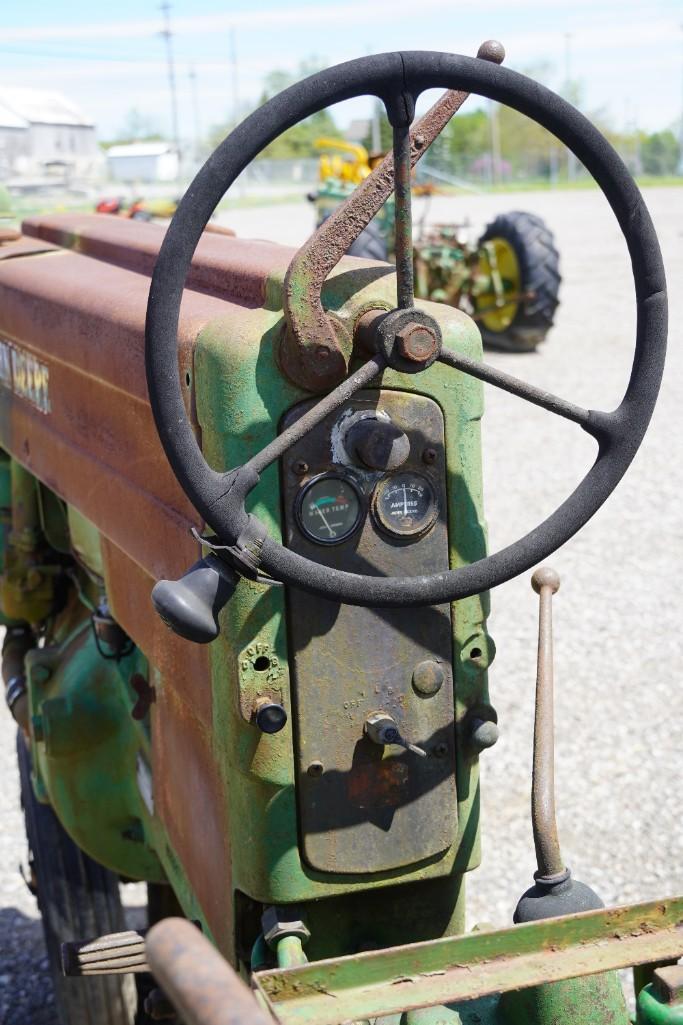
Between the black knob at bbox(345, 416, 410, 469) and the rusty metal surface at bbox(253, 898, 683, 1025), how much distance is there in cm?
54

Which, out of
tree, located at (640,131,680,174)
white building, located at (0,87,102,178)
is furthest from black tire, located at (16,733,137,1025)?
tree, located at (640,131,680,174)

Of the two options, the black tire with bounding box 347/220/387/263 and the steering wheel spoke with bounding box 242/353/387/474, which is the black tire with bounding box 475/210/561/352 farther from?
the steering wheel spoke with bounding box 242/353/387/474

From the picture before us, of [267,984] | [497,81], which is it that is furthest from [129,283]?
[267,984]

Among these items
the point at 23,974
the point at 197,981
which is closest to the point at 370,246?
the point at 23,974

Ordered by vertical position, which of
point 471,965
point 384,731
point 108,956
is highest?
point 384,731

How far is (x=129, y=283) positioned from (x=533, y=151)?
2192 inches

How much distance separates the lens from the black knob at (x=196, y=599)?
1302mm

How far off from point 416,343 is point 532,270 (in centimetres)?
851

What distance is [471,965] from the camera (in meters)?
1.26

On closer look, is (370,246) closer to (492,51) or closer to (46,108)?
(492,51)

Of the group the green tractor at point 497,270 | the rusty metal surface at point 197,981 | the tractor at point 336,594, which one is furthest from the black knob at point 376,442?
the green tractor at point 497,270

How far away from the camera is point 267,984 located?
120cm

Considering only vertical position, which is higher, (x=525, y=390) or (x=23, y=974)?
(x=525, y=390)

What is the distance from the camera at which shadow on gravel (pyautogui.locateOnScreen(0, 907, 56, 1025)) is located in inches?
118
